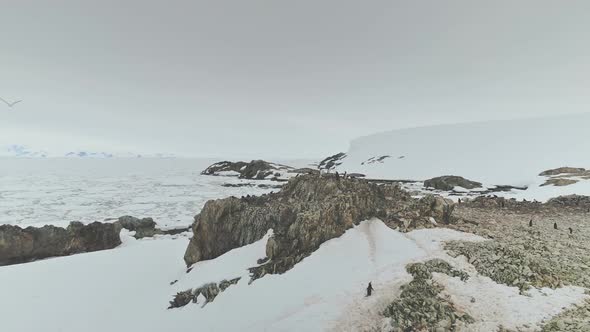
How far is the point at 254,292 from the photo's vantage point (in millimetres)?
13898

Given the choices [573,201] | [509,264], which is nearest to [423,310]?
[509,264]

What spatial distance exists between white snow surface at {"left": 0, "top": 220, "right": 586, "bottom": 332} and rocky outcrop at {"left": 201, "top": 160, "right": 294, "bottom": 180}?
64404 millimetres

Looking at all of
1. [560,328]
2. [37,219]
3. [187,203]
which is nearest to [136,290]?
[560,328]

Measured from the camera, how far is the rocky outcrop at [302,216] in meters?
16.7

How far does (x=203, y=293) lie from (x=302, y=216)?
6.28m

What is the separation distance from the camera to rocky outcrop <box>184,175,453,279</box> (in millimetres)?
16734

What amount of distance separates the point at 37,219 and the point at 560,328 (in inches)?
1705

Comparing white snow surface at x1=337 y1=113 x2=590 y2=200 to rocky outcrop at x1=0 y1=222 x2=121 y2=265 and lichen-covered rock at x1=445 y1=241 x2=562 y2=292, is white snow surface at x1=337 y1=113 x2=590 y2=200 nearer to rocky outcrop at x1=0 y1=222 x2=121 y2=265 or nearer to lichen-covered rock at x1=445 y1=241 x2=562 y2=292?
lichen-covered rock at x1=445 y1=241 x2=562 y2=292

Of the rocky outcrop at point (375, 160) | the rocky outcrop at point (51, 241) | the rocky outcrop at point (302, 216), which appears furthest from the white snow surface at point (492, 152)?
the rocky outcrop at point (51, 241)

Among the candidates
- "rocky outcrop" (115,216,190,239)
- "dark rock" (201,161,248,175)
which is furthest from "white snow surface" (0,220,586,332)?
"dark rock" (201,161,248,175)

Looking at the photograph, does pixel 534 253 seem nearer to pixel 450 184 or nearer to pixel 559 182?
pixel 559 182

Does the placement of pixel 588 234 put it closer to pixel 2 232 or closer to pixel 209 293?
pixel 209 293

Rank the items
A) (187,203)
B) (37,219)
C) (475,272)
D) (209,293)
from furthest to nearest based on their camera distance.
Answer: (187,203) → (37,219) → (209,293) → (475,272)

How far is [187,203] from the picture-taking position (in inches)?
1801
